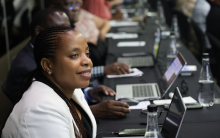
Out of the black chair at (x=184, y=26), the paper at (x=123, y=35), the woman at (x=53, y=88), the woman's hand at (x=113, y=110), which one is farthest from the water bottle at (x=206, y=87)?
the black chair at (x=184, y=26)

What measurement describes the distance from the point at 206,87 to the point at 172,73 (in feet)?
0.79

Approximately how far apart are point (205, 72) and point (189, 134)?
2.00ft

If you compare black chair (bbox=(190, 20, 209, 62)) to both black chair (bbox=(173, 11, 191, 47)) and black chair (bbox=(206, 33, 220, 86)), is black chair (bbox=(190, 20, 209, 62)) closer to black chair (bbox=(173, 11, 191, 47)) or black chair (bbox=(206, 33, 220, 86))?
black chair (bbox=(206, 33, 220, 86))

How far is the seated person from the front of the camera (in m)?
1.63

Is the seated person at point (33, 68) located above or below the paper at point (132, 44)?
above

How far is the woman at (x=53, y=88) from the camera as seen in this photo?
1033mm

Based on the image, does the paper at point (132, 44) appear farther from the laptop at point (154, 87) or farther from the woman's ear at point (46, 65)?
the woman's ear at point (46, 65)

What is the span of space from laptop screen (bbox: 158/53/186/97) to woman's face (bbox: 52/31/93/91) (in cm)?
69

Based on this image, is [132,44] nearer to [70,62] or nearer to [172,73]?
[172,73]

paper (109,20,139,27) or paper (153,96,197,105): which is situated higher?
paper (153,96,197,105)

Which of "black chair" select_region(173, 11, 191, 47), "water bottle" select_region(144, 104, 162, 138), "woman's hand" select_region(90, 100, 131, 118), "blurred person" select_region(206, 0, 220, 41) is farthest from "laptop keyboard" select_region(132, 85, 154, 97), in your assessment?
"black chair" select_region(173, 11, 191, 47)

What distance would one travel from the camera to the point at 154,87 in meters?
2.05

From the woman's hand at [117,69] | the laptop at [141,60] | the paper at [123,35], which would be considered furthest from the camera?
the paper at [123,35]

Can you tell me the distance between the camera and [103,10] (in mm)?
4824
